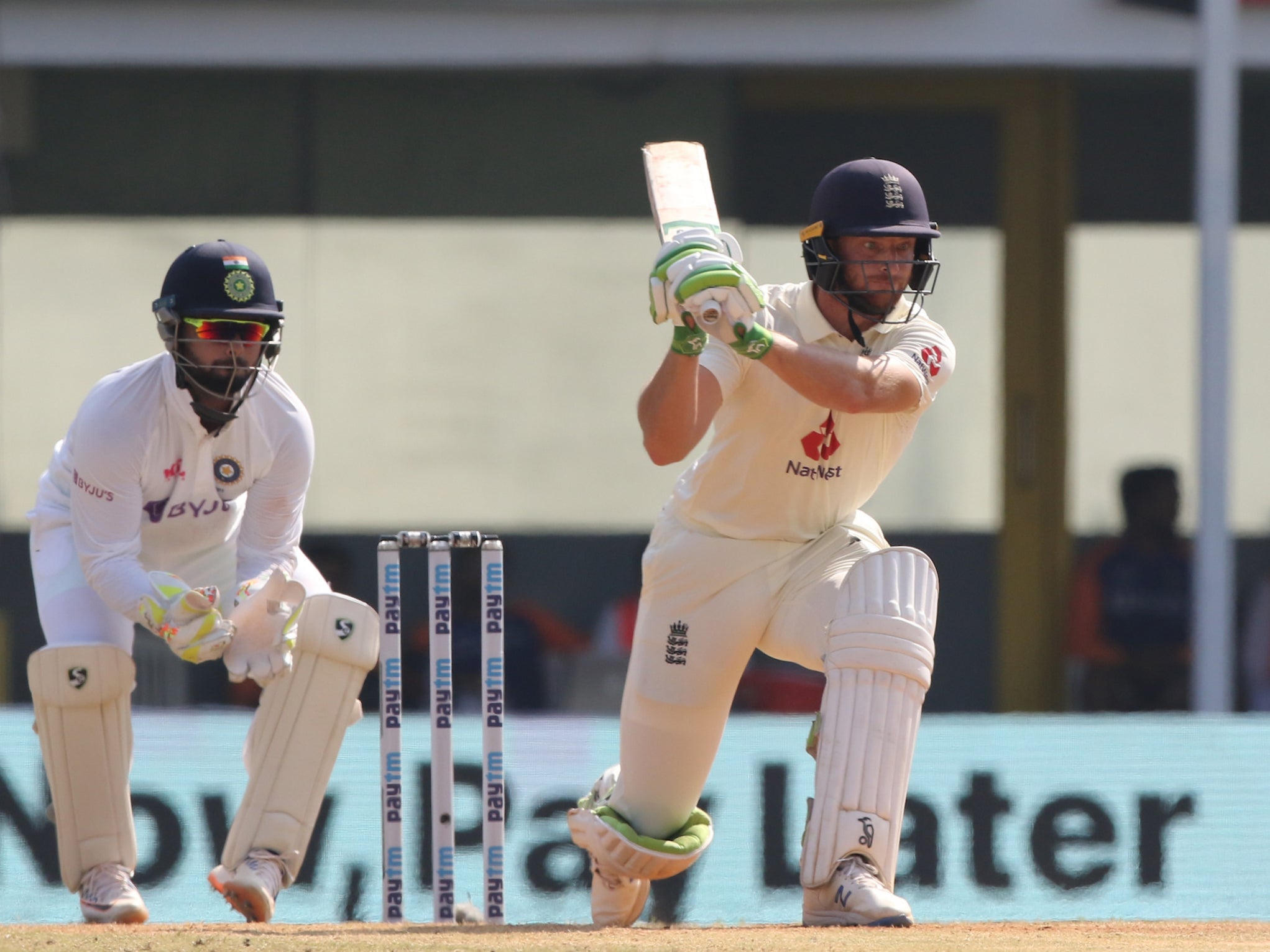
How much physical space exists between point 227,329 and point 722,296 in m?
1.09

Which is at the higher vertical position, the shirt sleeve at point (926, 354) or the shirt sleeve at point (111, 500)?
the shirt sleeve at point (926, 354)

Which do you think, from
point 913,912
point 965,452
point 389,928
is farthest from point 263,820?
point 965,452

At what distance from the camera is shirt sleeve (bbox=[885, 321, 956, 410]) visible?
3467mm

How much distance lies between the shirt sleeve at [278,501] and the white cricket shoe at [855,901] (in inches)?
50.5

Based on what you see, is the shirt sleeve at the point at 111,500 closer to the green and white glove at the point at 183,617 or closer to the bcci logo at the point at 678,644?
the green and white glove at the point at 183,617

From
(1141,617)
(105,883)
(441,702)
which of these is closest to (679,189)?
(441,702)

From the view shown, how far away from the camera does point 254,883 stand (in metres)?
3.68

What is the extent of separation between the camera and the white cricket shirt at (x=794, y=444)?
3562 mm

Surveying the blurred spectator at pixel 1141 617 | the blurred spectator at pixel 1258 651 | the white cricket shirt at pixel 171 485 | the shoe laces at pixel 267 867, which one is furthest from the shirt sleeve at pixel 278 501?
the blurred spectator at pixel 1258 651

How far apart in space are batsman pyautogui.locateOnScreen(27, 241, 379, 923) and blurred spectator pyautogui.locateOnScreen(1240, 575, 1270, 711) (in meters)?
4.60

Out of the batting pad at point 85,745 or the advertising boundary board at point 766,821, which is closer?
the batting pad at point 85,745

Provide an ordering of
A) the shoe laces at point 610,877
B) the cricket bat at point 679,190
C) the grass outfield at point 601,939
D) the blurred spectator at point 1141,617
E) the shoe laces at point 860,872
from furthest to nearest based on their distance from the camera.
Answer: the blurred spectator at point 1141,617
the shoe laces at point 610,877
the cricket bat at point 679,190
the shoe laces at point 860,872
the grass outfield at point 601,939

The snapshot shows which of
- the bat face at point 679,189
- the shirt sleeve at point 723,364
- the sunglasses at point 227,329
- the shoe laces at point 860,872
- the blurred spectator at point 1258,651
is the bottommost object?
the blurred spectator at point 1258,651

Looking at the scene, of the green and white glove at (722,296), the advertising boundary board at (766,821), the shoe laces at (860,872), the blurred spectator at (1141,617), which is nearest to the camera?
the green and white glove at (722,296)
